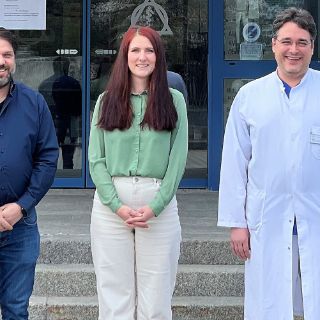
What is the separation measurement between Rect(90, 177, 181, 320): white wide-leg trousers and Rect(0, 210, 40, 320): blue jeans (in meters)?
0.35

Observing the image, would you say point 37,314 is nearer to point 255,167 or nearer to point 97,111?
point 97,111

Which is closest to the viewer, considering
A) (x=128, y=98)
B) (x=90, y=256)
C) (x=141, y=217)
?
(x=141, y=217)

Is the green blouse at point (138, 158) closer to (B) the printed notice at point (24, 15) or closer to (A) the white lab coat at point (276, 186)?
(A) the white lab coat at point (276, 186)

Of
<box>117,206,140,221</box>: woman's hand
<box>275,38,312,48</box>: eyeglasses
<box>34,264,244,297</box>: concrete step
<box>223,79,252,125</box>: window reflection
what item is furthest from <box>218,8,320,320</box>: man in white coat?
<box>223,79,252,125</box>: window reflection

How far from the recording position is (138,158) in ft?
12.6

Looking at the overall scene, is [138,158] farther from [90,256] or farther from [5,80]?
[90,256]

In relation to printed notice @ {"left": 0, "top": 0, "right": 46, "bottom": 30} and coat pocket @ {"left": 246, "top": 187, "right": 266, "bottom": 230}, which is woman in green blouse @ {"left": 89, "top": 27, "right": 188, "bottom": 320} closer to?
coat pocket @ {"left": 246, "top": 187, "right": 266, "bottom": 230}

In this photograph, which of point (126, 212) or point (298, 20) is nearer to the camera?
point (298, 20)

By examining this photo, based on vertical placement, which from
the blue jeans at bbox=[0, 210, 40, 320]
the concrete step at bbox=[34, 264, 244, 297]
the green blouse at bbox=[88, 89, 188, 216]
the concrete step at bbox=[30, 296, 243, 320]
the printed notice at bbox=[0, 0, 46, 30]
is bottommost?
the concrete step at bbox=[30, 296, 243, 320]

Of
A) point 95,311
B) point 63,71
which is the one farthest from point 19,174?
point 63,71

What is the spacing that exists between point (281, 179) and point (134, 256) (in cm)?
91

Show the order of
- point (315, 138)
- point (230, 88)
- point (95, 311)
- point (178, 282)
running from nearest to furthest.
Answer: point (315, 138) → point (95, 311) → point (178, 282) → point (230, 88)

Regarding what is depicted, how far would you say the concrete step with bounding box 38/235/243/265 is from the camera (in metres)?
5.47

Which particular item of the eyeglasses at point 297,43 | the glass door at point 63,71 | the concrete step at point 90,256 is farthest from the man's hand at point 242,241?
the glass door at point 63,71
